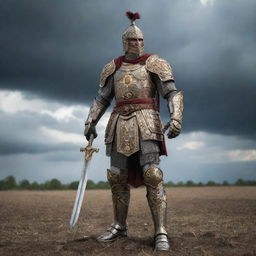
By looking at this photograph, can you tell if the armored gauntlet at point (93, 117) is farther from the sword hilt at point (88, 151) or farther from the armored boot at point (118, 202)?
the armored boot at point (118, 202)

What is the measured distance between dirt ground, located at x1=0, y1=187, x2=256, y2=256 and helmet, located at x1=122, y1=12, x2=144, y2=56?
2.78 meters

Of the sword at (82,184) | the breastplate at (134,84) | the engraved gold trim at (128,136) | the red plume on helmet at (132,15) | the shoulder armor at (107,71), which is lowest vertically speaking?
the sword at (82,184)

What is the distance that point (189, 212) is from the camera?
11156 millimetres

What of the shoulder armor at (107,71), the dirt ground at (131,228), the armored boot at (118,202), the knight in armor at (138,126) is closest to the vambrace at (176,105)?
the knight in armor at (138,126)

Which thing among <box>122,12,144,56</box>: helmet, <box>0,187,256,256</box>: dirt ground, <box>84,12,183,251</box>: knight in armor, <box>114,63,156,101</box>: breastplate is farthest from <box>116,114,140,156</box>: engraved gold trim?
<box>0,187,256,256</box>: dirt ground

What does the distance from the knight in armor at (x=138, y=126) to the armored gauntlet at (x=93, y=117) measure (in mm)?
481

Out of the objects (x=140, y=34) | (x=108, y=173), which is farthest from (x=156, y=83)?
(x=108, y=173)

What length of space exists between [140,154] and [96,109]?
3.98ft

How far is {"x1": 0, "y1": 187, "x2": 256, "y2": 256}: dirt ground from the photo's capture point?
6.05 meters

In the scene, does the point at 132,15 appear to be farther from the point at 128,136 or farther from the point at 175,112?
the point at 128,136

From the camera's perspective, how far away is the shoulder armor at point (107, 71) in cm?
662

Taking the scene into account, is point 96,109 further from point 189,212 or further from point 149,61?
point 189,212

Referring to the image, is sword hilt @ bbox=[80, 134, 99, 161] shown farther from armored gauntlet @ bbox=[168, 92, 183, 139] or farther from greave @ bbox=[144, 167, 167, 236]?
armored gauntlet @ bbox=[168, 92, 183, 139]

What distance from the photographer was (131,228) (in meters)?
8.78
